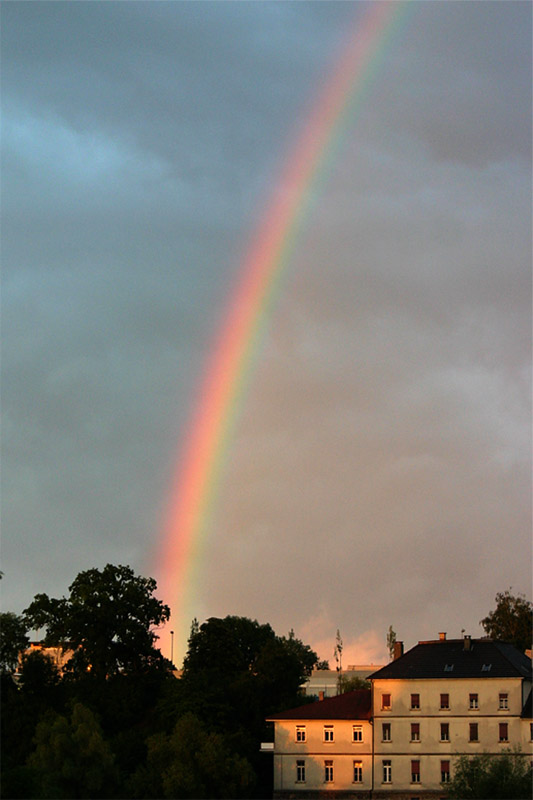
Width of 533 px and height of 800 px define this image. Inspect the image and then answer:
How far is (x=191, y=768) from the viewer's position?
260ft

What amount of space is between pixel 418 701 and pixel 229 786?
23124mm

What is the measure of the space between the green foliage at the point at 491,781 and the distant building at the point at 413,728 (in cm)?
1546

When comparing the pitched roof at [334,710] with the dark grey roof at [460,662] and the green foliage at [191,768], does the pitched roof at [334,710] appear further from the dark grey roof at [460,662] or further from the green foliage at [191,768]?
the green foliage at [191,768]

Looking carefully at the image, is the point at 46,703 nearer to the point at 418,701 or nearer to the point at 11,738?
the point at 11,738

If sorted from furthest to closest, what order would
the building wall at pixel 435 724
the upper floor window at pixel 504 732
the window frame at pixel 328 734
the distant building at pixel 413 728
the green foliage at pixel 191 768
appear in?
the window frame at pixel 328 734 → the distant building at pixel 413 728 → the building wall at pixel 435 724 → the upper floor window at pixel 504 732 → the green foliage at pixel 191 768

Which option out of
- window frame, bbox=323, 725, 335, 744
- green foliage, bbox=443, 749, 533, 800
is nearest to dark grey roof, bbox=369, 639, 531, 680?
window frame, bbox=323, 725, 335, 744

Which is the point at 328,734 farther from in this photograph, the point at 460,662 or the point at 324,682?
the point at 324,682

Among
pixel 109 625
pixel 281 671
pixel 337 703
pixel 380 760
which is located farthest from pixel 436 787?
pixel 109 625

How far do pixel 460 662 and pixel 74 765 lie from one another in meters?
38.0

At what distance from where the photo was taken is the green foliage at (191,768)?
255 feet

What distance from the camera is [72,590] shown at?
4227 inches

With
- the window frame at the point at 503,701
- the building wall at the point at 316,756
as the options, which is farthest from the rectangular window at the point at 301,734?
the window frame at the point at 503,701

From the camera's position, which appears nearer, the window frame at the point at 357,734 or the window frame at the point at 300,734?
the window frame at the point at 300,734

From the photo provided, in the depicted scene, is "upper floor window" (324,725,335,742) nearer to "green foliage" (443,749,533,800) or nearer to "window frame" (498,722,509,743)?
"window frame" (498,722,509,743)
